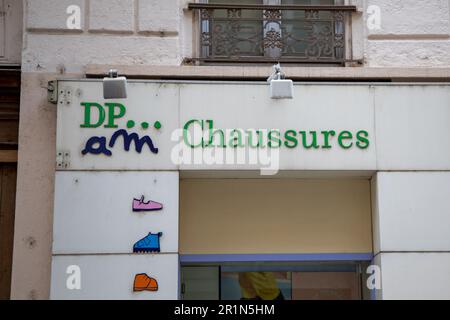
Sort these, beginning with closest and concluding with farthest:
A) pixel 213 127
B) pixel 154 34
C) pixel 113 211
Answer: pixel 113 211, pixel 213 127, pixel 154 34

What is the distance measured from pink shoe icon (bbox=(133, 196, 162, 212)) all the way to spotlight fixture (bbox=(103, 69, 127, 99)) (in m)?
1.26

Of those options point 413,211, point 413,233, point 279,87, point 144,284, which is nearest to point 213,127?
point 279,87

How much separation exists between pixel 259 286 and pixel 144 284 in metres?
1.71

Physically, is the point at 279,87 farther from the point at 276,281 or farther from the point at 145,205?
the point at 276,281

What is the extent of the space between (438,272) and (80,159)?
449cm

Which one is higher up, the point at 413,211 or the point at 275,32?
the point at 275,32

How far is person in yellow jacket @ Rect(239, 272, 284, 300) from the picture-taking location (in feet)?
42.2

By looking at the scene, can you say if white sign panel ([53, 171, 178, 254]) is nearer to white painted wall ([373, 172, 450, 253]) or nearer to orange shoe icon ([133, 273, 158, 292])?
orange shoe icon ([133, 273, 158, 292])

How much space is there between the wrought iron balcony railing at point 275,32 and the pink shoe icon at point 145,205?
2073mm

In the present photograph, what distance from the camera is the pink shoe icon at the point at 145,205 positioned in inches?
478

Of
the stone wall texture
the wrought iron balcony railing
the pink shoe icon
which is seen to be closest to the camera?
the pink shoe icon

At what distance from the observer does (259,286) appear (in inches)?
508

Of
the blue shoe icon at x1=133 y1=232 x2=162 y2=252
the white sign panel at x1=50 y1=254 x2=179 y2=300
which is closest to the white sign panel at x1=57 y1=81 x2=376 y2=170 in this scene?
the blue shoe icon at x1=133 y1=232 x2=162 y2=252
